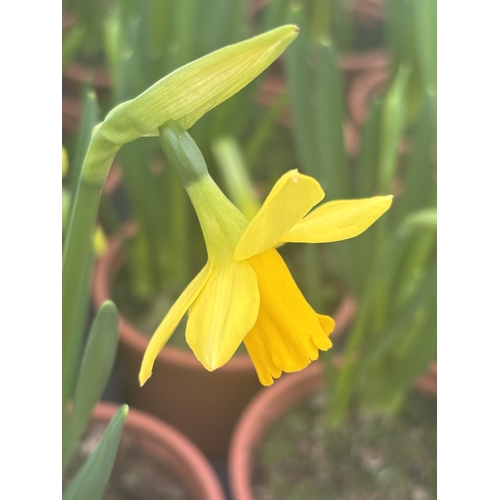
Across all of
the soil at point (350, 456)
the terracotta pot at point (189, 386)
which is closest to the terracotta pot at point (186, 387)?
the terracotta pot at point (189, 386)

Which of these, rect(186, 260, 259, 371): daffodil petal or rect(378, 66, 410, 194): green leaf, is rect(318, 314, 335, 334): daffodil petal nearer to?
rect(186, 260, 259, 371): daffodil petal

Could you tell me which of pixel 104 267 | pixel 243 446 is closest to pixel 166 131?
pixel 243 446

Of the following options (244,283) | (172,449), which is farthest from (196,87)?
(172,449)

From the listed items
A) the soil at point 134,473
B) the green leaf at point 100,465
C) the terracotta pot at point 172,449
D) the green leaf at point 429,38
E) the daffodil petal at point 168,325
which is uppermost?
the green leaf at point 429,38

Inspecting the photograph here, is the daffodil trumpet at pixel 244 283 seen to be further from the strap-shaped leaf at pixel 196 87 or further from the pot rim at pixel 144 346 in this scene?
the pot rim at pixel 144 346

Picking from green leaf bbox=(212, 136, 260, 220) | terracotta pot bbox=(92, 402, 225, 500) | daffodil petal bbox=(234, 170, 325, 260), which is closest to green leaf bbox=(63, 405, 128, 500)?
daffodil petal bbox=(234, 170, 325, 260)
